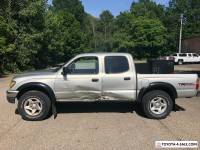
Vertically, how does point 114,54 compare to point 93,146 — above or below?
above

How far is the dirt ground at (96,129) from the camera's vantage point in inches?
316

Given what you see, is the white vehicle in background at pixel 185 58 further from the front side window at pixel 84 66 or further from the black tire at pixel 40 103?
the black tire at pixel 40 103

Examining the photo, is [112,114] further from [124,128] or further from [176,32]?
[176,32]

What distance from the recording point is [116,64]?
11.0 metres

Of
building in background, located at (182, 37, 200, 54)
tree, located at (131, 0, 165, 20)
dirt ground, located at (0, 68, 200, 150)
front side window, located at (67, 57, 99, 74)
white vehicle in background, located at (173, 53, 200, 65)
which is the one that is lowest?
dirt ground, located at (0, 68, 200, 150)

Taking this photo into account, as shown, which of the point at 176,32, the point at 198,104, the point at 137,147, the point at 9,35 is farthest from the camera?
the point at 176,32

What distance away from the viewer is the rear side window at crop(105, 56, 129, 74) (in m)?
10.9

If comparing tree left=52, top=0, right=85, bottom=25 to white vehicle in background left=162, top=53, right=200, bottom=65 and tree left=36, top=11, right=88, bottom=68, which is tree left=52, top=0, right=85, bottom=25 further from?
white vehicle in background left=162, top=53, right=200, bottom=65

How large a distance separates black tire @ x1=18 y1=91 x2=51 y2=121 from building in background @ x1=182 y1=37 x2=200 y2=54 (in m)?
60.8

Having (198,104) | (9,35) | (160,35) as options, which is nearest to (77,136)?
(198,104)

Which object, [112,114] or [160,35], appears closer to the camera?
[112,114]

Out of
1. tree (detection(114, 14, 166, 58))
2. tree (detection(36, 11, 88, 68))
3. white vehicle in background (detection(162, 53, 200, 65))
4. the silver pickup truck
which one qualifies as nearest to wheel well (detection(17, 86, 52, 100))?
the silver pickup truck

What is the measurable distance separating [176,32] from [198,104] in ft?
255

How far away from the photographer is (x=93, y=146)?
7863 mm
